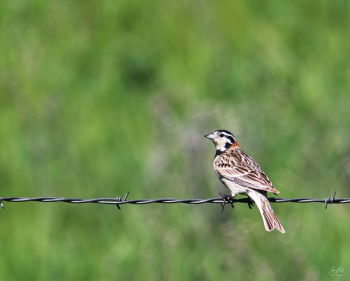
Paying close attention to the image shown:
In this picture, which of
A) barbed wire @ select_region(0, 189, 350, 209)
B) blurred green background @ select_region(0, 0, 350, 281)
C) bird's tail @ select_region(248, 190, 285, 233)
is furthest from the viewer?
blurred green background @ select_region(0, 0, 350, 281)

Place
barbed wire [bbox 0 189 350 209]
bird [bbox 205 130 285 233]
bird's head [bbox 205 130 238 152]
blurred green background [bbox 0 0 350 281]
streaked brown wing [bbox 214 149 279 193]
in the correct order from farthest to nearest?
1. blurred green background [bbox 0 0 350 281]
2. bird's head [bbox 205 130 238 152]
3. streaked brown wing [bbox 214 149 279 193]
4. bird [bbox 205 130 285 233]
5. barbed wire [bbox 0 189 350 209]

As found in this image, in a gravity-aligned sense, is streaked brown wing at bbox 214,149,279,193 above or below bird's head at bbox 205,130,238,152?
below

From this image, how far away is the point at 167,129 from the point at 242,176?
2.82m

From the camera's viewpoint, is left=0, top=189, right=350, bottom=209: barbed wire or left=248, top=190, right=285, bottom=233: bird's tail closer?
left=0, top=189, right=350, bottom=209: barbed wire

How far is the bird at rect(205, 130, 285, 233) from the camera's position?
9609mm

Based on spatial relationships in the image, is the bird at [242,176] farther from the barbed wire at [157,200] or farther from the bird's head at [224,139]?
the barbed wire at [157,200]

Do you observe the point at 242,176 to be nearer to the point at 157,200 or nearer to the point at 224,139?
the point at 224,139

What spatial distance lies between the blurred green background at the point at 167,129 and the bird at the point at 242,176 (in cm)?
98

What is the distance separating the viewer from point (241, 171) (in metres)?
10.2

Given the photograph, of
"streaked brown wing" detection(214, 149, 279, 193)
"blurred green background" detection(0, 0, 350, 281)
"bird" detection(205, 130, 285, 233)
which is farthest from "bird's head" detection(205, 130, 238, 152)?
"blurred green background" detection(0, 0, 350, 281)

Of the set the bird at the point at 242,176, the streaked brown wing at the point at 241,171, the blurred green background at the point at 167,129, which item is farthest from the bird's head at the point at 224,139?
the blurred green background at the point at 167,129

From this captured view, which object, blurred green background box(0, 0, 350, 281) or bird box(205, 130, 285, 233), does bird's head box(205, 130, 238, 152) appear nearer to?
bird box(205, 130, 285, 233)

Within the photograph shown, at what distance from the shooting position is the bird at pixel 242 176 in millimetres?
9609

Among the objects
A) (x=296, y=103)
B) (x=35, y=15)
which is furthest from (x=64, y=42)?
(x=296, y=103)
